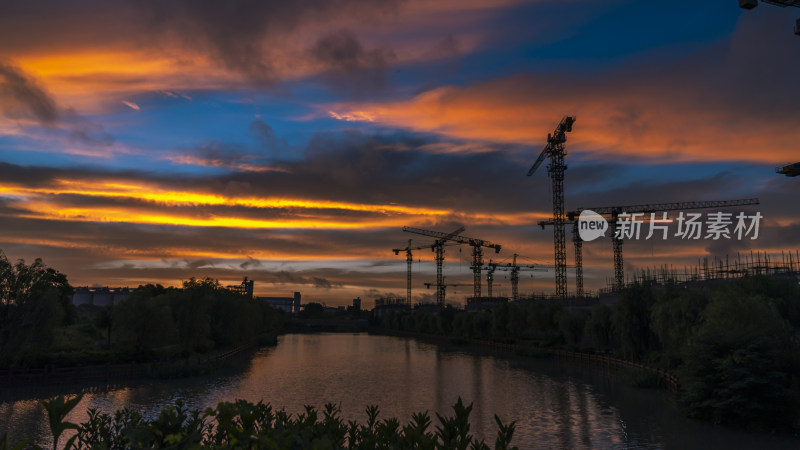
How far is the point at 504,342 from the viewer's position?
335 feet

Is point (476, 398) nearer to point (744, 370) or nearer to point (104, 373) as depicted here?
point (744, 370)

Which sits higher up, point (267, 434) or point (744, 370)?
point (267, 434)

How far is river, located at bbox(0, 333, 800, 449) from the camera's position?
101 feet

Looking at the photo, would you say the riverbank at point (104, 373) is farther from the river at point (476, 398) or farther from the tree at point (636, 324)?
the tree at point (636, 324)

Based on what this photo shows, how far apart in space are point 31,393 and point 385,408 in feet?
95.2

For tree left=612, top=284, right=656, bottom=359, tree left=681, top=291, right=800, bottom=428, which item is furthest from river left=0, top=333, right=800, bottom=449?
tree left=612, top=284, right=656, bottom=359

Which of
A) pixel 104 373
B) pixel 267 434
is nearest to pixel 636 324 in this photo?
pixel 104 373

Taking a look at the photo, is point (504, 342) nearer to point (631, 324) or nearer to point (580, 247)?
point (631, 324)

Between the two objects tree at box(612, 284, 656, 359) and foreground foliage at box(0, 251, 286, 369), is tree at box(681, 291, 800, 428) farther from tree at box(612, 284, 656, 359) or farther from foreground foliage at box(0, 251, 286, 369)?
foreground foliage at box(0, 251, 286, 369)

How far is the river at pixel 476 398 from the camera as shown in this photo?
30636mm

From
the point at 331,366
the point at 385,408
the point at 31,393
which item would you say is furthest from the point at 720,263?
the point at 31,393

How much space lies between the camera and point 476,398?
45.4 m

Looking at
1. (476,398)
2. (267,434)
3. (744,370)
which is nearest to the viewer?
(267,434)

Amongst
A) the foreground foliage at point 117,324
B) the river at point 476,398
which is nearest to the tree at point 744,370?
the river at point 476,398
